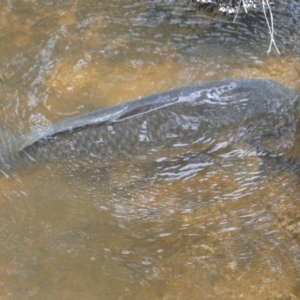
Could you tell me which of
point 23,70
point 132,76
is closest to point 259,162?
point 132,76

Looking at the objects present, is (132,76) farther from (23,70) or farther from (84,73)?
(23,70)

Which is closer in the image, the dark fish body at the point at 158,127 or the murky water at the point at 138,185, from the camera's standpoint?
the murky water at the point at 138,185

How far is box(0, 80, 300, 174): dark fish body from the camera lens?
4.28m

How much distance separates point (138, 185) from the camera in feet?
14.0

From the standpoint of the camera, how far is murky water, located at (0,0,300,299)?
11.6 feet

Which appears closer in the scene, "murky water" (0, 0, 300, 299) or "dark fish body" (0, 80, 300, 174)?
"murky water" (0, 0, 300, 299)

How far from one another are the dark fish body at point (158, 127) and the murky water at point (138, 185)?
6.8 inches

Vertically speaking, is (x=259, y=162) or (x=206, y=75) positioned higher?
(x=206, y=75)

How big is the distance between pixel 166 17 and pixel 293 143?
2484mm

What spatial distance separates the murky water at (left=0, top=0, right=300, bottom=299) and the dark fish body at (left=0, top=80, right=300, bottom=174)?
6.8 inches

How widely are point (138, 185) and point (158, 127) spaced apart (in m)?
0.65

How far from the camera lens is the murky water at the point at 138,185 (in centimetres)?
354

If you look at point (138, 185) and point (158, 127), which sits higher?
point (158, 127)

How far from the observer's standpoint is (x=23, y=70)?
16.5 ft
